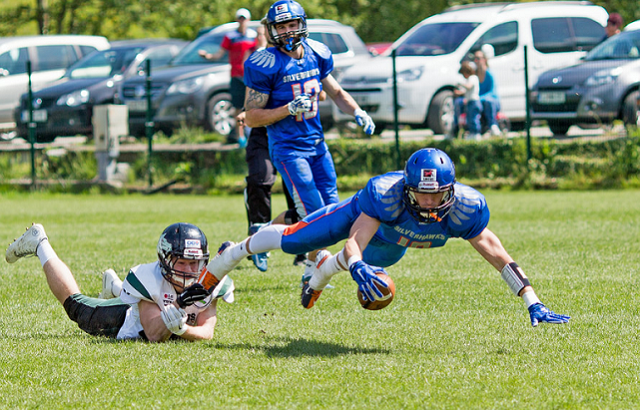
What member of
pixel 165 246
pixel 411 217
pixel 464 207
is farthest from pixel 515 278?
pixel 165 246

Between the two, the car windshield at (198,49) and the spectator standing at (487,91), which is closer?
the spectator standing at (487,91)

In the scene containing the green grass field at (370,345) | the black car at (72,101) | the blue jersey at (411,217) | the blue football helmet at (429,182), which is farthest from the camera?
the black car at (72,101)

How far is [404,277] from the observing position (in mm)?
7594

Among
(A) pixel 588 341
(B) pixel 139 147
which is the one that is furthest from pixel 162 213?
(A) pixel 588 341

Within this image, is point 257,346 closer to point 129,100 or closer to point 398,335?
point 398,335

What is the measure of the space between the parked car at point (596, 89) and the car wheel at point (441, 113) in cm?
136

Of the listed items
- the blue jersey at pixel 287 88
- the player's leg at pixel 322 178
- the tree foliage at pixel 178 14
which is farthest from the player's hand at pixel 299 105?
the tree foliage at pixel 178 14

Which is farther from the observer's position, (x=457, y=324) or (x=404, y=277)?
(x=404, y=277)

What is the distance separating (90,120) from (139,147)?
5.28 ft

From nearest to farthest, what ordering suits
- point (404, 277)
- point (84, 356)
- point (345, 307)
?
point (84, 356) → point (345, 307) → point (404, 277)

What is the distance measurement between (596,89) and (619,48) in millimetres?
944

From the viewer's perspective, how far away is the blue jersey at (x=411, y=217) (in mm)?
5168

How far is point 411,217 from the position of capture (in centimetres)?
524

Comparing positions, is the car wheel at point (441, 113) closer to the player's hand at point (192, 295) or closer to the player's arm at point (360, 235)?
the player's arm at point (360, 235)
